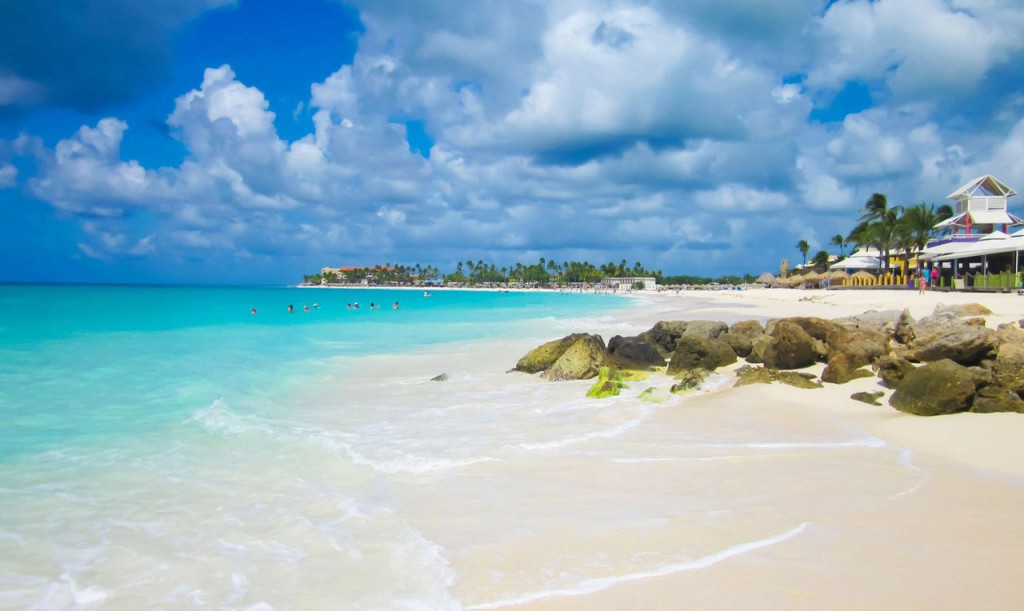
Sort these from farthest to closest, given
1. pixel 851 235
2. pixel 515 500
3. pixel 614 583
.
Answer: pixel 851 235, pixel 515 500, pixel 614 583

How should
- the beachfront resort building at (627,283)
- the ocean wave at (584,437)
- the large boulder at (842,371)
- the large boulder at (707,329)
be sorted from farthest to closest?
the beachfront resort building at (627,283) → the large boulder at (707,329) → the large boulder at (842,371) → the ocean wave at (584,437)

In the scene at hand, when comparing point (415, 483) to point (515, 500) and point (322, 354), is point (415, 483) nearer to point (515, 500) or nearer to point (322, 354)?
point (515, 500)

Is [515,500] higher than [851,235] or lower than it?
lower

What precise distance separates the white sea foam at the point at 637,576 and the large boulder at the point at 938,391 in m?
4.35

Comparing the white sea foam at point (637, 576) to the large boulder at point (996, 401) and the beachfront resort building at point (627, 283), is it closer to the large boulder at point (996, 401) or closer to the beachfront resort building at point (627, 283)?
the large boulder at point (996, 401)

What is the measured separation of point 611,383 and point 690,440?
129 inches

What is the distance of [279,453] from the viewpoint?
7.06 m

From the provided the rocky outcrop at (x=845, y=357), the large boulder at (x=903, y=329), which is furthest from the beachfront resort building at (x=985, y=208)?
the large boulder at (x=903, y=329)

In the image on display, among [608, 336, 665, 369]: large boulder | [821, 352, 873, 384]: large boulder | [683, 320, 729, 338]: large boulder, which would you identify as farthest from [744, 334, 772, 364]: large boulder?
[821, 352, 873, 384]: large boulder

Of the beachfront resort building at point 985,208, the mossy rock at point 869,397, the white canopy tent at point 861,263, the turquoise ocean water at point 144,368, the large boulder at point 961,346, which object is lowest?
the turquoise ocean water at point 144,368

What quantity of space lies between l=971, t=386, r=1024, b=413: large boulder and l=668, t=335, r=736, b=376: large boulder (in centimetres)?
492

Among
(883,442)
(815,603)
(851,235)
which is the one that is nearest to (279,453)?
(815,603)

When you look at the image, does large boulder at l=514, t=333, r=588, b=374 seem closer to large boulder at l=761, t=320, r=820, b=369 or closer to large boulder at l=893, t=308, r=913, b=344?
large boulder at l=761, t=320, r=820, b=369

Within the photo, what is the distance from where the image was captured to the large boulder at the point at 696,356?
11.8 meters
